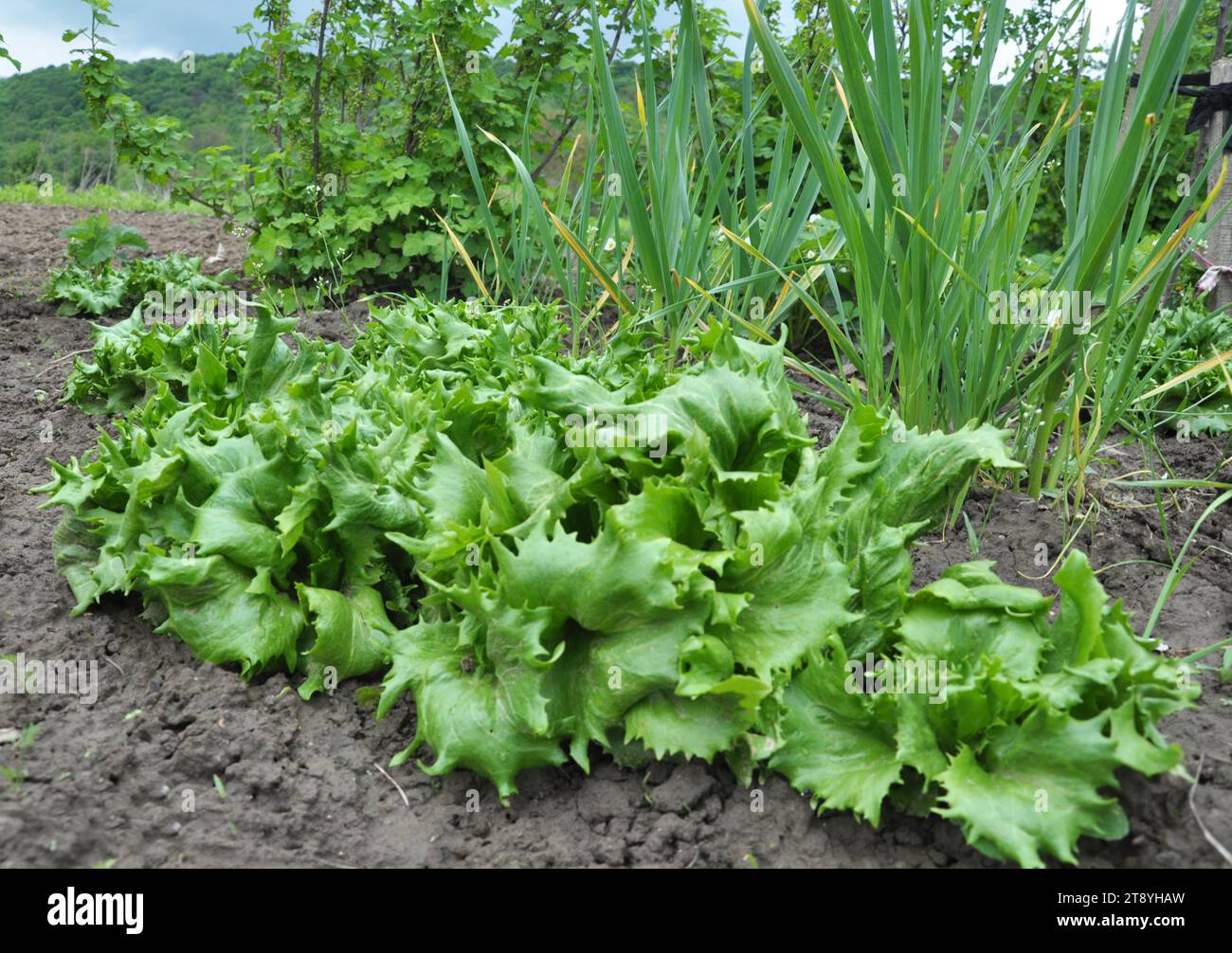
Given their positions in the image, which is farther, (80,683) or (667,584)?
(80,683)

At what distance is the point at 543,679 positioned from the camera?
5.24 feet

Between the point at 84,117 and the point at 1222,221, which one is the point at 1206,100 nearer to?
the point at 1222,221

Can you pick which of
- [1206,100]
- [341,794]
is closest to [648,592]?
[341,794]

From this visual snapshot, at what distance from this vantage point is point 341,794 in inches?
63.8

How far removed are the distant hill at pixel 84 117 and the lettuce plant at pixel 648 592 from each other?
9.92 m

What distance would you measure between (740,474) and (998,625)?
466mm

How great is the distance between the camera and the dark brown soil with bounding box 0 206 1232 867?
1.42 m

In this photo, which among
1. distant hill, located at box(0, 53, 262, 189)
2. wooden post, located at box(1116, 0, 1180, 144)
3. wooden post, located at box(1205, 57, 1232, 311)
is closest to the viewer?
wooden post, located at box(1116, 0, 1180, 144)

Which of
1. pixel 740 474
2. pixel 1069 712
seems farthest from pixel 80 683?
pixel 1069 712

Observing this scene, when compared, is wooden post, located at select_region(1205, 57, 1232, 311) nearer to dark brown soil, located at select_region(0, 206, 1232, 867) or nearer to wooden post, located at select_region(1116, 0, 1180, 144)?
wooden post, located at select_region(1116, 0, 1180, 144)

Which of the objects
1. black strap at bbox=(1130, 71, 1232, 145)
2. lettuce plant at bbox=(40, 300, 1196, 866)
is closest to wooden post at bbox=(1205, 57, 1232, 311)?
black strap at bbox=(1130, 71, 1232, 145)

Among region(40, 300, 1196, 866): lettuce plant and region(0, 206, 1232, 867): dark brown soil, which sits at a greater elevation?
region(40, 300, 1196, 866): lettuce plant

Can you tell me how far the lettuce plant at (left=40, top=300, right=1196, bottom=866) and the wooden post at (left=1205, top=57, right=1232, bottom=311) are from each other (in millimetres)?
3019

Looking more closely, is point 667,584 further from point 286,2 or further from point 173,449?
point 286,2
